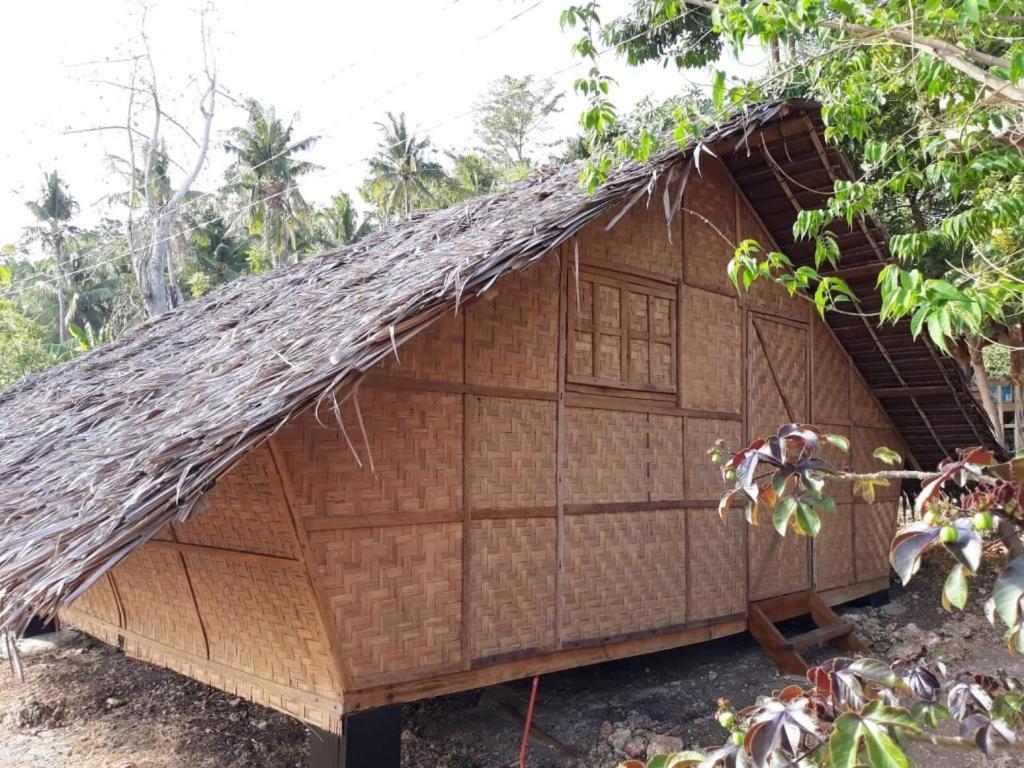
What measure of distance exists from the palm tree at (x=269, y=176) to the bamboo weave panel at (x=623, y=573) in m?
20.6

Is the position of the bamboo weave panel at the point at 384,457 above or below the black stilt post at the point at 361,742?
above

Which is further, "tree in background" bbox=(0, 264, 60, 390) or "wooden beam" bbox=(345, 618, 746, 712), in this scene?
"tree in background" bbox=(0, 264, 60, 390)

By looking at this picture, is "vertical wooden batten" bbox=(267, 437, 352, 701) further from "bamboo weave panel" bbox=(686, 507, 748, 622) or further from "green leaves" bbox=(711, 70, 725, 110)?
"bamboo weave panel" bbox=(686, 507, 748, 622)

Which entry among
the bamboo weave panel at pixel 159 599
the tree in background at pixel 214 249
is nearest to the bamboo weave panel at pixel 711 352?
the bamboo weave panel at pixel 159 599

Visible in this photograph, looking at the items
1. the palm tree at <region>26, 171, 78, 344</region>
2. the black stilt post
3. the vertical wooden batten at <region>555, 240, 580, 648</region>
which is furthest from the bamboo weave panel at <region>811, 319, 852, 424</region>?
the palm tree at <region>26, 171, 78, 344</region>

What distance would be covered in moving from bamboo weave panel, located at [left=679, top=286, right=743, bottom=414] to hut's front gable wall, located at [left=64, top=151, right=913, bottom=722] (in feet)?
0.06

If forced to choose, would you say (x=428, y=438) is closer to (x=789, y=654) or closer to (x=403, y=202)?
(x=789, y=654)

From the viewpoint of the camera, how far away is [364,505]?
383 cm

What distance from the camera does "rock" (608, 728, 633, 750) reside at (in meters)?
4.62

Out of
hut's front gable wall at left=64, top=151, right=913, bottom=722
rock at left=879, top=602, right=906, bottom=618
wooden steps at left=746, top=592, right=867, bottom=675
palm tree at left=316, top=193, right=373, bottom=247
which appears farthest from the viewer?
palm tree at left=316, top=193, right=373, bottom=247

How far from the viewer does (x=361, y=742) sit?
3811mm

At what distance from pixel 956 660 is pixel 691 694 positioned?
6.15 ft

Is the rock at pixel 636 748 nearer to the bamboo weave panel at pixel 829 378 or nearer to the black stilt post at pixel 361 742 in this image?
the black stilt post at pixel 361 742

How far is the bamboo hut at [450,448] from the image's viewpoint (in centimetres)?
321
